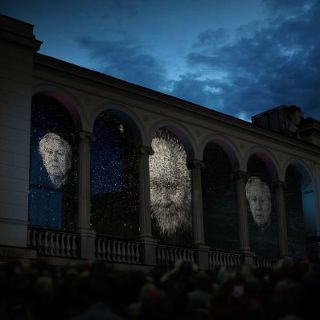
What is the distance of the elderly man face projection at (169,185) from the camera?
69.2ft

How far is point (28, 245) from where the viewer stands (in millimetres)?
15438

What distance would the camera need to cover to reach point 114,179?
19.6 meters

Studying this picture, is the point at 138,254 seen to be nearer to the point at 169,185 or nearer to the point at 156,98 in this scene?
the point at 169,185

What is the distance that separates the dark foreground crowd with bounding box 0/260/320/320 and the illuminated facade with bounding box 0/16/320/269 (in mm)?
9983

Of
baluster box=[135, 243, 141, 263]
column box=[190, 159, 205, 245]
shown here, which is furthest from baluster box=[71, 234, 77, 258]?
column box=[190, 159, 205, 245]

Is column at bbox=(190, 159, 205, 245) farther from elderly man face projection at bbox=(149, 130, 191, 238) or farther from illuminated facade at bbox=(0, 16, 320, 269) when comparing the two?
elderly man face projection at bbox=(149, 130, 191, 238)

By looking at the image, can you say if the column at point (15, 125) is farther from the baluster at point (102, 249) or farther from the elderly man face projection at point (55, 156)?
the baluster at point (102, 249)

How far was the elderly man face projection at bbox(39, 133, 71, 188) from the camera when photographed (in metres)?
17.7

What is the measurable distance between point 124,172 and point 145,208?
151cm

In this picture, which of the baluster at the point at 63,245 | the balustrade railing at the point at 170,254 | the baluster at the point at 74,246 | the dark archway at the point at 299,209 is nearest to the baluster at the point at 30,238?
the baluster at the point at 63,245

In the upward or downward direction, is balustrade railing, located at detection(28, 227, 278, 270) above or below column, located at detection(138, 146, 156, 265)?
below

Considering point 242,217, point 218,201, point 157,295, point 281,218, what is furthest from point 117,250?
point 157,295

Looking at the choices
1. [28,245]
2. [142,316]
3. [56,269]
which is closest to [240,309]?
[142,316]

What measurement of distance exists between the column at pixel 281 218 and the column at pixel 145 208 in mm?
7294
